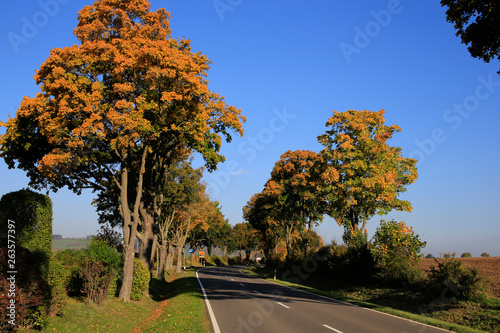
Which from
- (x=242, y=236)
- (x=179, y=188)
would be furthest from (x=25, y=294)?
(x=242, y=236)

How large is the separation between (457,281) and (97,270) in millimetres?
14747

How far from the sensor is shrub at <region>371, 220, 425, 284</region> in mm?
20375

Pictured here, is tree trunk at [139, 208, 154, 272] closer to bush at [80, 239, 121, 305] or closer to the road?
bush at [80, 239, 121, 305]

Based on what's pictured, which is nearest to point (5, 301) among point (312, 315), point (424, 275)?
point (312, 315)

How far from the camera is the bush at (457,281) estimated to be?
14688mm

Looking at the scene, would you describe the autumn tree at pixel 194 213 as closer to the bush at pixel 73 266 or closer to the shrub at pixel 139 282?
the shrub at pixel 139 282

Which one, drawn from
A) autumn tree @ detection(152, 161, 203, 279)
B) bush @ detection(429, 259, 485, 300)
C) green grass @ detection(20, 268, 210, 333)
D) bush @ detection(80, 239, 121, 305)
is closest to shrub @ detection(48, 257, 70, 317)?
green grass @ detection(20, 268, 210, 333)

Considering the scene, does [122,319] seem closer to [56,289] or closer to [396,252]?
[56,289]

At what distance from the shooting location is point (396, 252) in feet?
70.0

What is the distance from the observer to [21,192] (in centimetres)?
983

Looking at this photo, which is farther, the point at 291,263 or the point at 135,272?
the point at 291,263

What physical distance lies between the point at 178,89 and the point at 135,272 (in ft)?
30.4

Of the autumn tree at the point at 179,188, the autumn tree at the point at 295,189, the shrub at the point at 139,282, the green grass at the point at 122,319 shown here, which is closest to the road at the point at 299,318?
the green grass at the point at 122,319

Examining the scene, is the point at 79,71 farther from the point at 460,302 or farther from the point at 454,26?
the point at 460,302
